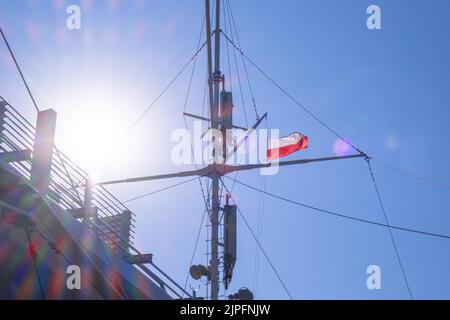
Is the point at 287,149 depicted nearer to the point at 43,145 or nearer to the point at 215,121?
the point at 215,121

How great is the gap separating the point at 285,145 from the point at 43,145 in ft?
43.7

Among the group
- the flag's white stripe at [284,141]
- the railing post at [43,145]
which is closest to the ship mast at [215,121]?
the flag's white stripe at [284,141]

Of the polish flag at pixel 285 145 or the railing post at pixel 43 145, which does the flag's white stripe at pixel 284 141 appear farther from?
the railing post at pixel 43 145

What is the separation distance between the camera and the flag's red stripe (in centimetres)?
2586

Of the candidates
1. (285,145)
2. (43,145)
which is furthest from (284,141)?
(43,145)

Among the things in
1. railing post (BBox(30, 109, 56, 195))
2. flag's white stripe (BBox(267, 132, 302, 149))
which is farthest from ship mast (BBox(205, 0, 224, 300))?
railing post (BBox(30, 109, 56, 195))

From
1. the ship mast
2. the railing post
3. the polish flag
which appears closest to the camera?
the railing post

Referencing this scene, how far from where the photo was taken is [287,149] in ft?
86.5

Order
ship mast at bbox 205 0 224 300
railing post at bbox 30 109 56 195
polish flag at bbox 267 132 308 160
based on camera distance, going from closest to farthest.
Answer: railing post at bbox 30 109 56 195 < ship mast at bbox 205 0 224 300 < polish flag at bbox 267 132 308 160

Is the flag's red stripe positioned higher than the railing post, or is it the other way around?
the flag's red stripe

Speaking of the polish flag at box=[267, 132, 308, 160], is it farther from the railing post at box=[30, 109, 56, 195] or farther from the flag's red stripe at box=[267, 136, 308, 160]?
the railing post at box=[30, 109, 56, 195]

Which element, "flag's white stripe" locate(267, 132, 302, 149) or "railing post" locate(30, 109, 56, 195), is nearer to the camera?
"railing post" locate(30, 109, 56, 195)

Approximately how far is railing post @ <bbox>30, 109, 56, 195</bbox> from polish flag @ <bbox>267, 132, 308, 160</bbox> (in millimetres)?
12883

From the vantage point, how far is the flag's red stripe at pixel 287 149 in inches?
1018
